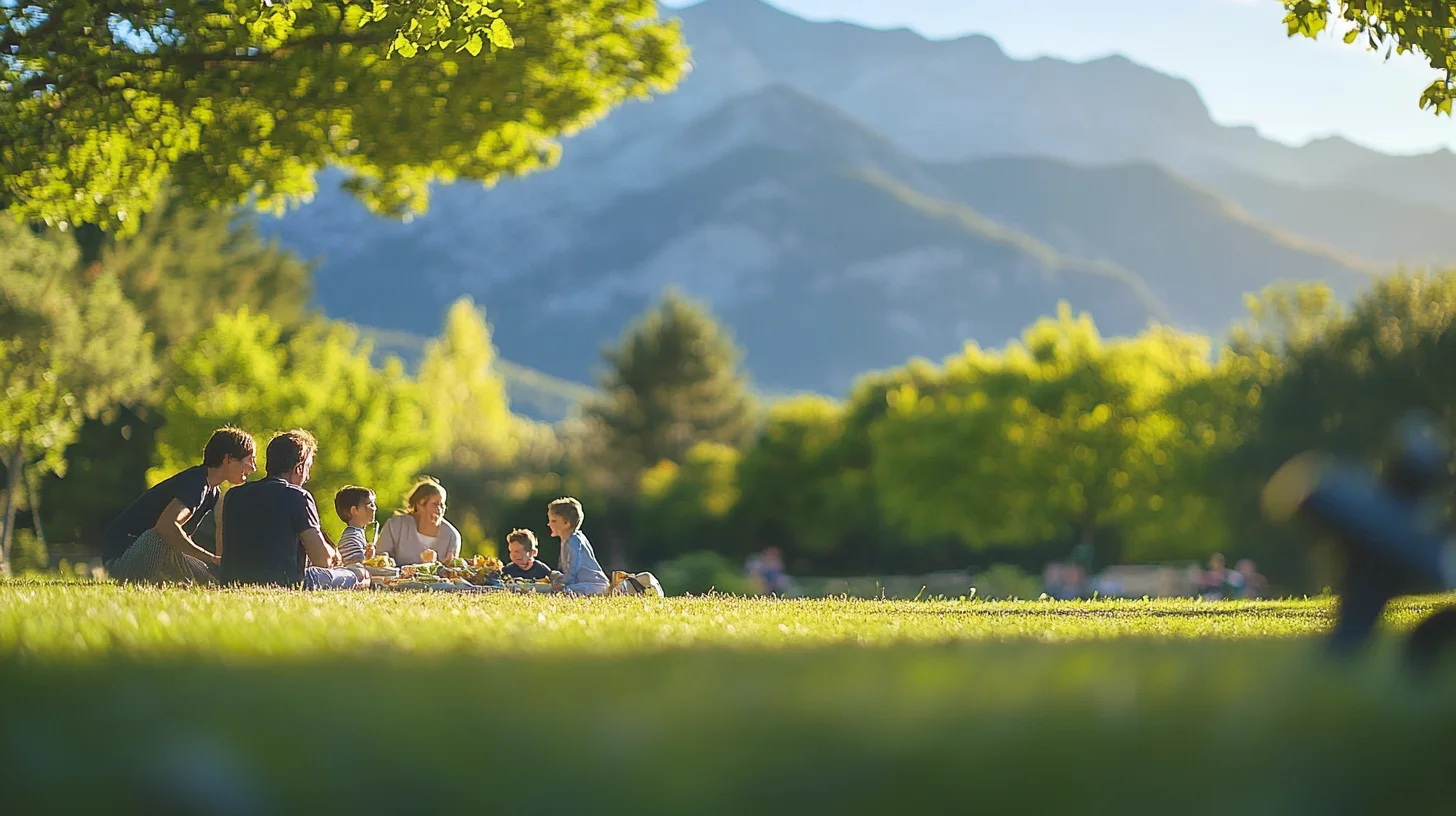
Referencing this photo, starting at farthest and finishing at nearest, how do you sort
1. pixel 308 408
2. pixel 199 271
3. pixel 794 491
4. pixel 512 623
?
pixel 794 491 < pixel 199 271 < pixel 308 408 < pixel 512 623

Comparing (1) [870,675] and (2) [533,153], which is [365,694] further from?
(2) [533,153]

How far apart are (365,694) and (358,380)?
168 feet

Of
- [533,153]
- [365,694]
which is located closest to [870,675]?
[365,694]

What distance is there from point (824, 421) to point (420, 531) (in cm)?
7003

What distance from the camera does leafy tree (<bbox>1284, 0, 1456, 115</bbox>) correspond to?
12.3 metres

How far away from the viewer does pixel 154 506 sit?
1380cm

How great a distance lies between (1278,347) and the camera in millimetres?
68938

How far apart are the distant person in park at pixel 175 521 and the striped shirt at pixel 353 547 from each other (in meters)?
1.57

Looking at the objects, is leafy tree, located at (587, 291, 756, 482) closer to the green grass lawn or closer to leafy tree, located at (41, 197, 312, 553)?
leafy tree, located at (41, 197, 312, 553)

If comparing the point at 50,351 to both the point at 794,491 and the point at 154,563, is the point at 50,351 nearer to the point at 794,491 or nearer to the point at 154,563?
the point at 154,563

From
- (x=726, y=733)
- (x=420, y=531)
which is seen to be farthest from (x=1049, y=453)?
(x=726, y=733)

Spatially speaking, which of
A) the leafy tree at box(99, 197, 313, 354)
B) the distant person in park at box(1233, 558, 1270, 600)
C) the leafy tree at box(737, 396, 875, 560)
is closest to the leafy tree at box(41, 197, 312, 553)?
the leafy tree at box(99, 197, 313, 354)

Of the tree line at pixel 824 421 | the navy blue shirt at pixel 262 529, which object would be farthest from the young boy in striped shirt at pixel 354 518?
the tree line at pixel 824 421

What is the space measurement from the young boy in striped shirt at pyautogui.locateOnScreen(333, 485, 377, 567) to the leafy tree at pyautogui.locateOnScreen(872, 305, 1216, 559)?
5133cm
